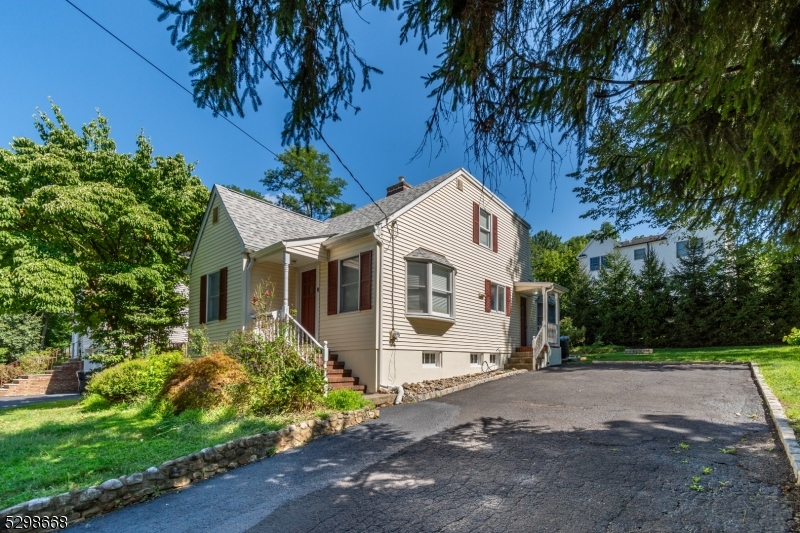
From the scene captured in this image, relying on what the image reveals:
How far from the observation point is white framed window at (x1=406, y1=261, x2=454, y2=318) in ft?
38.1

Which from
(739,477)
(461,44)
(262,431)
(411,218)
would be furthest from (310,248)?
(739,477)

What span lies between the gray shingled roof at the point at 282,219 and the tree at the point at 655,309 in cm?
1572

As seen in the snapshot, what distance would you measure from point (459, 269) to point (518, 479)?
8.96 meters

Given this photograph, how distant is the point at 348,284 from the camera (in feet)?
38.0

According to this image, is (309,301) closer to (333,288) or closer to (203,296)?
(333,288)

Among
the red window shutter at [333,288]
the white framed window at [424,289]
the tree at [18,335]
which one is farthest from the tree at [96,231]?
the tree at [18,335]

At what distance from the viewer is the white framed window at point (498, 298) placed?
611 inches

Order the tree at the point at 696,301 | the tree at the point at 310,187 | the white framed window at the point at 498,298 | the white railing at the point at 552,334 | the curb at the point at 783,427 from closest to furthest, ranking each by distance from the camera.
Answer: the curb at the point at 783,427 → the white framed window at the point at 498,298 → the white railing at the point at 552,334 → the tree at the point at 696,301 → the tree at the point at 310,187

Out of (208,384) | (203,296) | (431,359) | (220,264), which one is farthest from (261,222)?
(431,359)

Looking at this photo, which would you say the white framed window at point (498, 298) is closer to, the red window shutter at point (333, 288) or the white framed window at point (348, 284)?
the white framed window at point (348, 284)

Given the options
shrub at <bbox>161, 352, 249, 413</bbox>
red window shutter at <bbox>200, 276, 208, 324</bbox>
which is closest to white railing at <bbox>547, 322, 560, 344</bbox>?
shrub at <bbox>161, 352, 249, 413</bbox>

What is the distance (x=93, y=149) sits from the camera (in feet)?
49.7

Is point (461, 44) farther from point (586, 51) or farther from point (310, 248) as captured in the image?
point (310, 248)

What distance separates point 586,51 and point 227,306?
38.3ft
